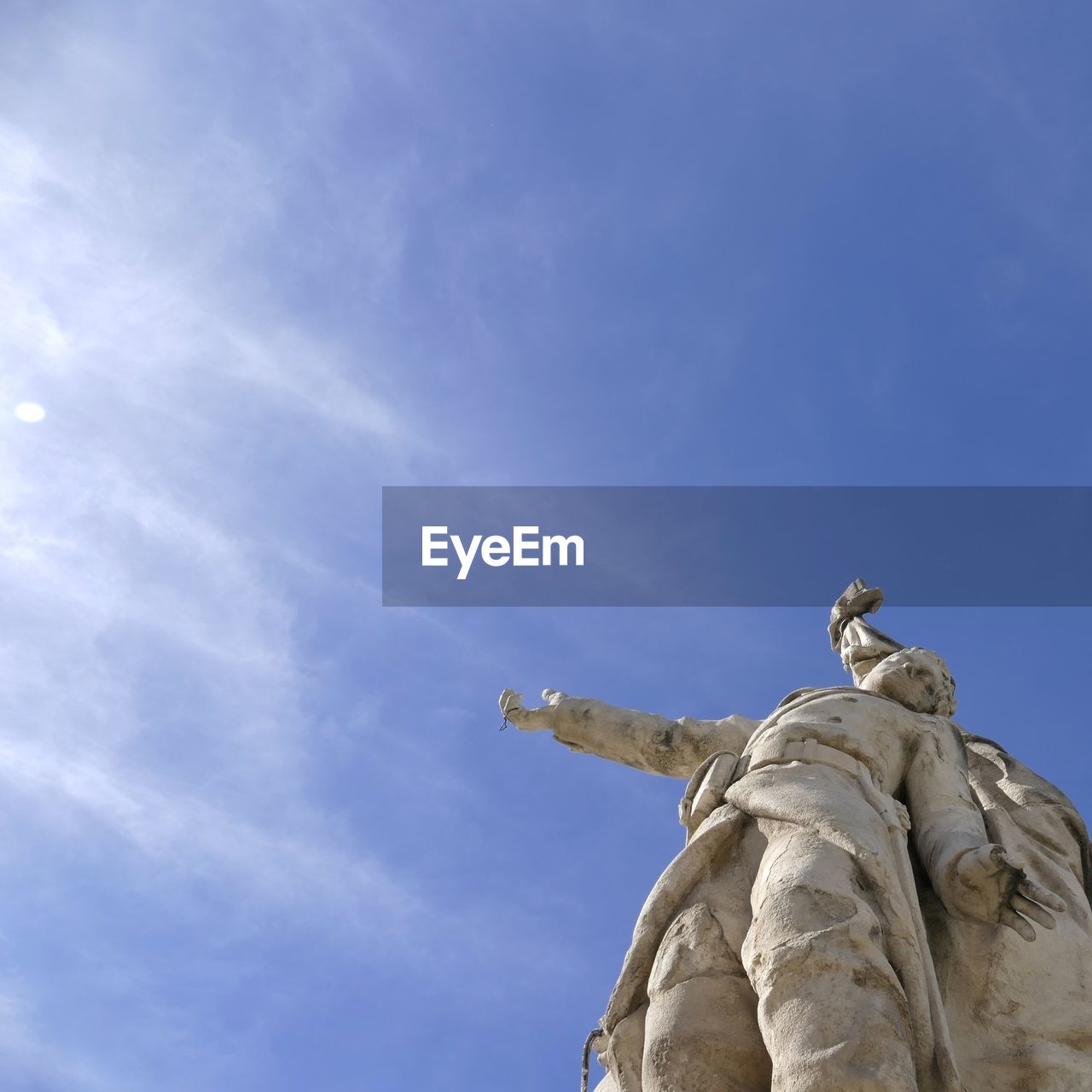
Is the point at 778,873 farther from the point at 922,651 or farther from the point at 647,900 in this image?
the point at 922,651

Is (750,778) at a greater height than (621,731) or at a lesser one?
lesser

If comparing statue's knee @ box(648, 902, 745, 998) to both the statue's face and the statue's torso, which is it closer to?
the statue's torso

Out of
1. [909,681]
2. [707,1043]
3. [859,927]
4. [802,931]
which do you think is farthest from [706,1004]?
[909,681]

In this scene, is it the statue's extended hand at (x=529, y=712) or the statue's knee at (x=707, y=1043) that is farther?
the statue's extended hand at (x=529, y=712)

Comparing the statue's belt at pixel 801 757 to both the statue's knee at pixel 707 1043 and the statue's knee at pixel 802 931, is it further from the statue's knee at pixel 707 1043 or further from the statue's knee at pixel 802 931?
the statue's knee at pixel 707 1043

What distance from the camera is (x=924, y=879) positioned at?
855cm

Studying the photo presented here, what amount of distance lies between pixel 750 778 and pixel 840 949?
5.58ft

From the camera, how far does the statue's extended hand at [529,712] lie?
36.7 feet

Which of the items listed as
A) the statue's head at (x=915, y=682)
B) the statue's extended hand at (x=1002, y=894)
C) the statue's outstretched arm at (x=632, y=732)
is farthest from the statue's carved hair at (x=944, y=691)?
the statue's extended hand at (x=1002, y=894)

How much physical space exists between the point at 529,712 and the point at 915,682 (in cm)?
293

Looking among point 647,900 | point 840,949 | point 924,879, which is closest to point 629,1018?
point 647,900

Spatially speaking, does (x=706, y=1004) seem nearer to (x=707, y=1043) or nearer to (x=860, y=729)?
(x=707, y=1043)

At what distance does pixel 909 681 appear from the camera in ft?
33.3

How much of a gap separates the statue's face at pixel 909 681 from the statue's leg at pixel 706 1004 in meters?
2.49
